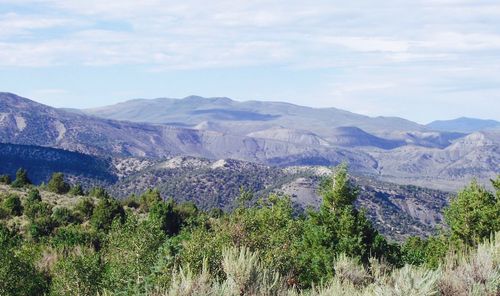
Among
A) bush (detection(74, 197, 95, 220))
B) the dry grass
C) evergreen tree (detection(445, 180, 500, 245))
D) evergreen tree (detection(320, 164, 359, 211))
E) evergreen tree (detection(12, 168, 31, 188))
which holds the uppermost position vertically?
the dry grass

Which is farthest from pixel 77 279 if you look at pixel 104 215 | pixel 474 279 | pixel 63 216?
pixel 63 216

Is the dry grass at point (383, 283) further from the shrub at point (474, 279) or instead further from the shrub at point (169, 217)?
the shrub at point (169, 217)

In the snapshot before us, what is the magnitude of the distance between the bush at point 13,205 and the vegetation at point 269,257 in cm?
542

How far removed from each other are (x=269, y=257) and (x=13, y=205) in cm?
5769

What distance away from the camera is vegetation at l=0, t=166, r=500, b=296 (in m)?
15.5

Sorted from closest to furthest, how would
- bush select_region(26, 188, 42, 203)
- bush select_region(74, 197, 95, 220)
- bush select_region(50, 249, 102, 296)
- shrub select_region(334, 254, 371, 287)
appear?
shrub select_region(334, 254, 371, 287)
bush select_region(50, 249, 102, 296)
bush select_region(26, 188, 42, 203)
bush select_region(74, 197, 95, 220)

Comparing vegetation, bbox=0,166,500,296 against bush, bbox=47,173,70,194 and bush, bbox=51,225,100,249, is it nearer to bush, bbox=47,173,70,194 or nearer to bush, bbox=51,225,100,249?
bush, bbox=51,225,100,249

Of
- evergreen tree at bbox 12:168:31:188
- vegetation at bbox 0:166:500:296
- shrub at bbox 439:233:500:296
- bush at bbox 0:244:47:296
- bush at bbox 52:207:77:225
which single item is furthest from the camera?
evergreen tree at bbox 12:168:31:188

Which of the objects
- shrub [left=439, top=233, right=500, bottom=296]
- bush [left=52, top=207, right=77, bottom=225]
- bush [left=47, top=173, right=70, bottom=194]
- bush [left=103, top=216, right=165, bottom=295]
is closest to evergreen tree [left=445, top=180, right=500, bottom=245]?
bush [left=103, top=216, right=165, bottom=295]

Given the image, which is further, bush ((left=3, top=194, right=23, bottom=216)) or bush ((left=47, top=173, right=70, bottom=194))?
bush ((left=47, top=173, right=70, bottom=194))

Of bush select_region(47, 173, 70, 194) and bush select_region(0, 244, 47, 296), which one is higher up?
bush select_region(0, 244, 47, 296)

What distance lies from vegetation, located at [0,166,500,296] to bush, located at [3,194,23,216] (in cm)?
542

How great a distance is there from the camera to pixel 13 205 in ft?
256

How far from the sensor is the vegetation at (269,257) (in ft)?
50.9
